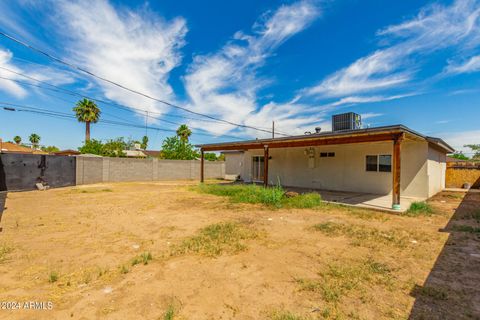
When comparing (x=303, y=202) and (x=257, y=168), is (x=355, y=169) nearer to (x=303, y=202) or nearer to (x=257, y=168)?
(x=303, y=202)

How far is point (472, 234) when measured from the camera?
4793 mm

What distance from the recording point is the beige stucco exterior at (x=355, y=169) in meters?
9.69

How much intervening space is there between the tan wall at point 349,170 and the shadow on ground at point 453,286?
6025 millimetres

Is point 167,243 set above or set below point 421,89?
below

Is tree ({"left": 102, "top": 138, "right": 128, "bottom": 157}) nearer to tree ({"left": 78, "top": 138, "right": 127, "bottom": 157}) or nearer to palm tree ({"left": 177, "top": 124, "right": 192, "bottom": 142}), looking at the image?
tree ({"left": 78, "top": 138, "right": 127, "bottom": 157})

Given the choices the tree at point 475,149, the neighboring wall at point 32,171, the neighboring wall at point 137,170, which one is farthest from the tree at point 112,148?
the tree at point 475,149

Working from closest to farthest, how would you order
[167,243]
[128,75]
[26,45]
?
[167,243], [26,45], [128,75]

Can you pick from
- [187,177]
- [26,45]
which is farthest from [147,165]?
[26,45]

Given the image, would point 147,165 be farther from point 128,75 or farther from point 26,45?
point 26,45

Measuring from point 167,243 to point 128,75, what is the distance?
451 inches

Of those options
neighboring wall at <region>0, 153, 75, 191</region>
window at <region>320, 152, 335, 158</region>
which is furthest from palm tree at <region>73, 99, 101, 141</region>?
window at <region>320, 152, 335, 158</region>

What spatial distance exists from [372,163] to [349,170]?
1137mm

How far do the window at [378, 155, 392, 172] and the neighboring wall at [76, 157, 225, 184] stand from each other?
14613 millimetres

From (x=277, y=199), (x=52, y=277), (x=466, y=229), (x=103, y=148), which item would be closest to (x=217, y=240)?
(x=52, y=277)
